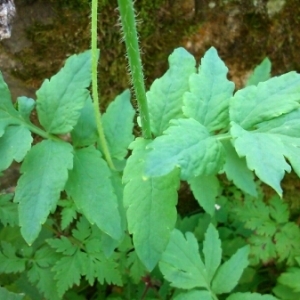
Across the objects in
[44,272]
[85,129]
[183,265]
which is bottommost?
[183,265]

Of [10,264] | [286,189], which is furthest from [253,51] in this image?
[10,264]

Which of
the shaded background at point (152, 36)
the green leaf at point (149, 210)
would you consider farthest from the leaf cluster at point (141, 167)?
the shaded background at point (152, 36)

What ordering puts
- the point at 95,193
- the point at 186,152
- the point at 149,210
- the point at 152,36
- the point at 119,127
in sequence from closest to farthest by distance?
the point at 186,152
the point at 149,210
the point at 95,193
the point at 119,127
the point at 152,36

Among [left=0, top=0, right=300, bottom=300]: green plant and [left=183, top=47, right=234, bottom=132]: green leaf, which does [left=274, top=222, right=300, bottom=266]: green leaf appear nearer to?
[left=0, top=0, right=300, bottom=300]: green plant

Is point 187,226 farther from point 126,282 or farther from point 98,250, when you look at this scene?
point 98,250

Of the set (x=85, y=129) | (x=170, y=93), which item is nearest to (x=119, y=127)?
(x=85, y=129)

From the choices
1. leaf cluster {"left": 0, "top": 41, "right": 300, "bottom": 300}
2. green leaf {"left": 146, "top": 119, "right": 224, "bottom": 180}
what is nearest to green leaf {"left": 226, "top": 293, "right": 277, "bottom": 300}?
leaf cluster {"left": 0, "top": 41, "right": 300, "bottom": 300}

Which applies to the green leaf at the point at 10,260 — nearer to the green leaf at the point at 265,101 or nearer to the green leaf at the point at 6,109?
the green leaf at the point at 6,109

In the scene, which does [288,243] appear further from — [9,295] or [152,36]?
[9,295]
